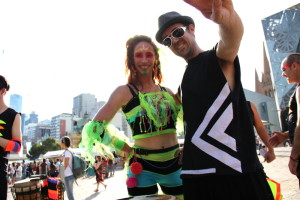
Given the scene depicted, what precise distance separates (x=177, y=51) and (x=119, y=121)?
68.2 m

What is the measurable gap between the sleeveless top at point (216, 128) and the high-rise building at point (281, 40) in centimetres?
5196

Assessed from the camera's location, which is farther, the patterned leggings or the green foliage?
the green foliage

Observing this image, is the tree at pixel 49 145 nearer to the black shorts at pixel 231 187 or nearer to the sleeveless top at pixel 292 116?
the sleeveless top at pixel 292 116

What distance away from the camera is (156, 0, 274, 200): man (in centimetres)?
123

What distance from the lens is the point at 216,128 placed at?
1.33m

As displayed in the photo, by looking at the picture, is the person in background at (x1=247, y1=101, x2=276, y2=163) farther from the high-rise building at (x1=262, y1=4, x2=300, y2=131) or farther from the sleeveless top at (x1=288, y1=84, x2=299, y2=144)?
the high-rise building at (x1=262, y1=4, x2=300, y2=131)

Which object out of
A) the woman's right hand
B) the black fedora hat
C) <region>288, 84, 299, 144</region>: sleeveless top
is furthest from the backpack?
the black fedora hat

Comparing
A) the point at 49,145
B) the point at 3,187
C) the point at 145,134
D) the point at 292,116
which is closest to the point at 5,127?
the point at 3,187

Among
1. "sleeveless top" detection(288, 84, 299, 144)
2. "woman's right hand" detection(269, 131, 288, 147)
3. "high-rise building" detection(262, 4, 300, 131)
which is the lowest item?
"woman's right hand" detection(269, 131, 288, 147)

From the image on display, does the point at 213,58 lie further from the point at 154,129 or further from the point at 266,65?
the point at 266,65

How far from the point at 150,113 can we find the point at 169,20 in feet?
2.62

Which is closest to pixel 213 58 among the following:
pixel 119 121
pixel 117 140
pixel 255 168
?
pixel 255 168

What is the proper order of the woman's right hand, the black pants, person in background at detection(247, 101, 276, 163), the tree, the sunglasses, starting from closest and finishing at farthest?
the sunglasses
the black pants
the woman's right hand
person in background at detection(247, 101, 276, 163)
the tree

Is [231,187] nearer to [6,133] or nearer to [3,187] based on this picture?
[3,187]
